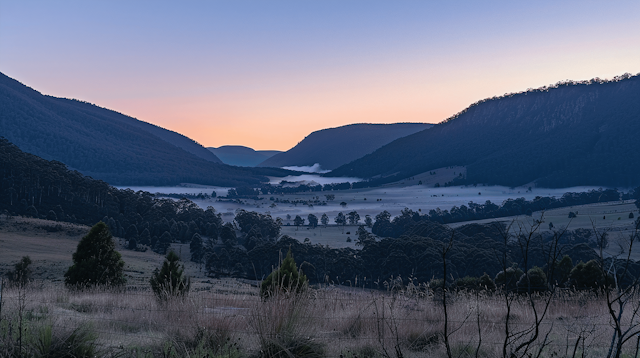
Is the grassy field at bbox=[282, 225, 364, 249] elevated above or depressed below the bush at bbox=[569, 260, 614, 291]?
below

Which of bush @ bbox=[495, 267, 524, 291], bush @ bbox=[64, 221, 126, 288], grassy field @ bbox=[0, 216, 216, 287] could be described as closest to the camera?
bush @ bbox=[495, 267, 524, 291]

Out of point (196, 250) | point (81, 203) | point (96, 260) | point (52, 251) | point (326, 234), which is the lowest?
point (326, 234)

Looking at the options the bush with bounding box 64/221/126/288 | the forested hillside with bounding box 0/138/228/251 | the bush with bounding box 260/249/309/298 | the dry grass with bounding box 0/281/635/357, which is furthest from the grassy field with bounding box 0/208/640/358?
the forested hillside with bounding box 0/138/228/251

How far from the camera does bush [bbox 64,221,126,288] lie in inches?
832

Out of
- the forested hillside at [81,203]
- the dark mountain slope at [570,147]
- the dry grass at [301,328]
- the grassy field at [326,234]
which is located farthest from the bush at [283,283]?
the dark mountain slope at [570,147]

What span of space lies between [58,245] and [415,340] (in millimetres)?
52151

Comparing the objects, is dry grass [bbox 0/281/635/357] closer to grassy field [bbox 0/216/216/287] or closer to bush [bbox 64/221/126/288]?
bush [bbox 64/221/126/288]

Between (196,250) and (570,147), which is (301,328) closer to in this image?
(196,250)

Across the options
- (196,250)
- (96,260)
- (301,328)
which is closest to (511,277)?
(301,328)

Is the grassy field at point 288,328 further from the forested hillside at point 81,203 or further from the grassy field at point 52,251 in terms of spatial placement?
the forested hillside at point 81,203

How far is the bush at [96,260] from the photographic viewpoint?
2114cm

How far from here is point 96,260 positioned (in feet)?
70.0

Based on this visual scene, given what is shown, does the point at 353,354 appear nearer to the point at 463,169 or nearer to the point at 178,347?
the point at 178,347

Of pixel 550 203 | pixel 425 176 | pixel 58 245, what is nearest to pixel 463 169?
pixel 425 176
